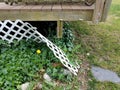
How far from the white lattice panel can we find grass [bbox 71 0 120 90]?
50cm

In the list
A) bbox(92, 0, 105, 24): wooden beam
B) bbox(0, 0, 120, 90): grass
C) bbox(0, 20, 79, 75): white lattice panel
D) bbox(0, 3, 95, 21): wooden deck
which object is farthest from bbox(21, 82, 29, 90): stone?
bbox(92, 0, 105, 24): wooden beam

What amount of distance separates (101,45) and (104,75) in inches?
44.3

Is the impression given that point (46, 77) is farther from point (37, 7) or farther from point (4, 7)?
point (4, 7)

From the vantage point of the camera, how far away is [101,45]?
4809mm

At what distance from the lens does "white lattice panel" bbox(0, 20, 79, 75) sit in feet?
11.6

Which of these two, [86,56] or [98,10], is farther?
[86,56]

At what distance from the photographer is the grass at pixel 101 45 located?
3.62m

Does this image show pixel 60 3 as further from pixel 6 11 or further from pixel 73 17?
pixel 6 11

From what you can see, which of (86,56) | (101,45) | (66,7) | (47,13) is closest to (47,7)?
(47,13)

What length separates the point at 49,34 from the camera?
4.34m

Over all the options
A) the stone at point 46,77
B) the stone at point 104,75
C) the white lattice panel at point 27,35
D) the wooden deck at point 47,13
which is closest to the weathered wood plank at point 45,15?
the wooden deck at point 47,13

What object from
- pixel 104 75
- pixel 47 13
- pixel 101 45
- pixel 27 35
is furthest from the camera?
pixel 101 45

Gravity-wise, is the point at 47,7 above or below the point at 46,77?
above

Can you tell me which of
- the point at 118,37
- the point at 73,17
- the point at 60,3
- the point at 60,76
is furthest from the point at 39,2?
Result: the point at 118,37
